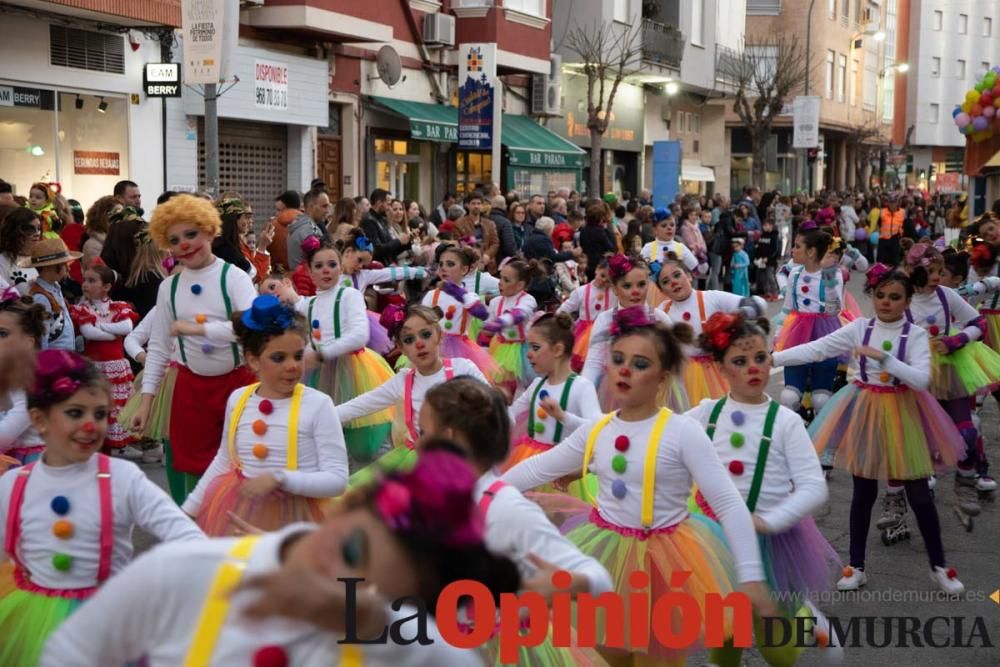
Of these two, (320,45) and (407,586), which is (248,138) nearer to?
A: (320,45)

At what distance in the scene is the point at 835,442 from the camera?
717 centimetres

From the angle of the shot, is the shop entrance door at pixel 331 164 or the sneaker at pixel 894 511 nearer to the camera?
the sneaker at pixel 894 511

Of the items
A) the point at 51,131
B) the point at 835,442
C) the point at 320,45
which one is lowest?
the point at 835,442

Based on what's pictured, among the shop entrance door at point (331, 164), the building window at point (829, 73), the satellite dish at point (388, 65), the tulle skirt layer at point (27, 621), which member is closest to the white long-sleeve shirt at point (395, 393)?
the tulle skirt layer at point (27, 621)

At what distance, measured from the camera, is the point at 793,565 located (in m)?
5.04

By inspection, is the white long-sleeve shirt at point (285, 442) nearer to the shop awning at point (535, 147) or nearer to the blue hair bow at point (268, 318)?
the blue hair bow at point (268, 318)

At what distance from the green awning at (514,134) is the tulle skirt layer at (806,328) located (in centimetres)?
1350

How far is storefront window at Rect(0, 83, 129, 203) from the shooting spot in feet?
51.4

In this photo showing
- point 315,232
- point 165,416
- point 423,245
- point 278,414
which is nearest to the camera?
point 278,414

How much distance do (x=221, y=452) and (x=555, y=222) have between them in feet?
41.2

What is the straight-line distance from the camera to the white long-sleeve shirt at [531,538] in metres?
3.40

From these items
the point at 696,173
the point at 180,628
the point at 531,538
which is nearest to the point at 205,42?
the point at 531,538

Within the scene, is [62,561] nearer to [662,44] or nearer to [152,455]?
[152,455]

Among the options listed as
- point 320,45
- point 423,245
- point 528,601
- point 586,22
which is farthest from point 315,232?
point 586,22
